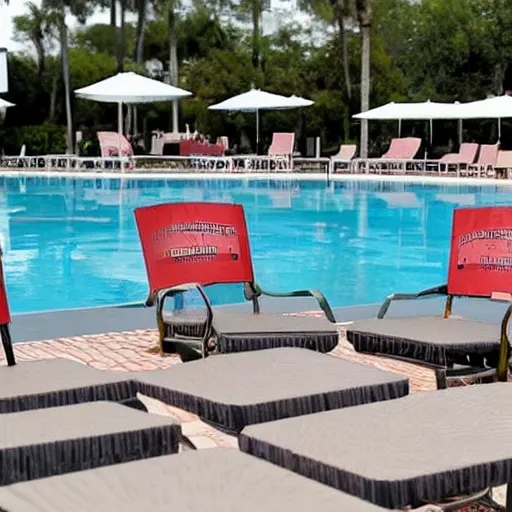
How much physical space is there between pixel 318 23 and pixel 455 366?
118 ft

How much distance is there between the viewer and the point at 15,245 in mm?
12469

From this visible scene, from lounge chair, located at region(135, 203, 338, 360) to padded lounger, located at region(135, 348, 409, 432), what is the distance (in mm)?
1050

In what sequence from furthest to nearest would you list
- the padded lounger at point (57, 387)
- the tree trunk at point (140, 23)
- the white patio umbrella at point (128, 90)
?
1. the tree trunk at point (140, 23)
2. the white patio umbrella at point (128, 90)
3. the padded lounger at point (57, 387)

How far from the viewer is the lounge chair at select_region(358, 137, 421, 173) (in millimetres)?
28125

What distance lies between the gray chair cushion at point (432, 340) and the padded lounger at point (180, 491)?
1816mm

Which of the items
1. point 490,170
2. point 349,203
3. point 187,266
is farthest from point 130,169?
point 187,266

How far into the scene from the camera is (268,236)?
1342 cm

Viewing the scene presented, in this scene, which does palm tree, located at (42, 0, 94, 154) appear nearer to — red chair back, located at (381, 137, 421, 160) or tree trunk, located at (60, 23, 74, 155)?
tree trunk, located at (60, 23, 74, 155)

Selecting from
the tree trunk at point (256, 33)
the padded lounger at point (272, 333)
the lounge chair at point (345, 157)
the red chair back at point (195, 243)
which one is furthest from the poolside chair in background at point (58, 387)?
the tree trunk at point (256, 33)

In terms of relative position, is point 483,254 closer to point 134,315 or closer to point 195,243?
point 195,243

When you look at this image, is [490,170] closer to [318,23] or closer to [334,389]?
[318,23]

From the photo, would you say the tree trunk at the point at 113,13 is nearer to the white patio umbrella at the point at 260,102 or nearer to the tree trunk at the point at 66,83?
the tree trunk at the point at 66,83

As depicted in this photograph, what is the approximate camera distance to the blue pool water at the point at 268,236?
30.9 ft

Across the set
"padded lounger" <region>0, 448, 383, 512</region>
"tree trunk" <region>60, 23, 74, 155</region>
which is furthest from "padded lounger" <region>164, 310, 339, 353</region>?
"tree trunk" <region>60, 23, 74, 155</region>
